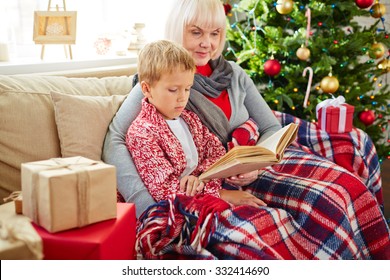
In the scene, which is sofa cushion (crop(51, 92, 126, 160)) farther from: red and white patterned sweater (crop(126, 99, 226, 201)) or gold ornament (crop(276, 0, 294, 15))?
gold ornament (crop(276, 0, 294, 15))

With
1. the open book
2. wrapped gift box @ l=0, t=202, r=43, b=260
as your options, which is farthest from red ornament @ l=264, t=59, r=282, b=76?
wrapped gift box @ l=0, t=202, r=43, b=260

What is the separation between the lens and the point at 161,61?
1.44m

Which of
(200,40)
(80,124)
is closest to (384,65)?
(200,40)

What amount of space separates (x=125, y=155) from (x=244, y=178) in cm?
43

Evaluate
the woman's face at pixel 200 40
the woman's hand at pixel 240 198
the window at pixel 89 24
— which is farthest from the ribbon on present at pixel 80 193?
the window at pixel 89 24

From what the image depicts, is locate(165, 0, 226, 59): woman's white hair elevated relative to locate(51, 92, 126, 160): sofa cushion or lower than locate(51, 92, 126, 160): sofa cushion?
elevated

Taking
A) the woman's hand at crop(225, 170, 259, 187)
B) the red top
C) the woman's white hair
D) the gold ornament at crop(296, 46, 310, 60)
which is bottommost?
the woman's hand at crop(225, 170, 259, 187)

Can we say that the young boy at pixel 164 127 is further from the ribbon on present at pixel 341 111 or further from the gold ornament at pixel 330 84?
the gold ornament at pixel 330 84

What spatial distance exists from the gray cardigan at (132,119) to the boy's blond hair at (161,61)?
192 mm

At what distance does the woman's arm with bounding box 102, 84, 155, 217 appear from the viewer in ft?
4.78

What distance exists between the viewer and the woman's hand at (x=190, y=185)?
147 centimetres

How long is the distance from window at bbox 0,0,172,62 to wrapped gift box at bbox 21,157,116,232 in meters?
1.45

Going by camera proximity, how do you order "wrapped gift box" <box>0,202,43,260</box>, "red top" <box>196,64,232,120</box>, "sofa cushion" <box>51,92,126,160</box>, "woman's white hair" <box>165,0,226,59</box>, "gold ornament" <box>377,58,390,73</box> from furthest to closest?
"gold ornament" <box>377,58,390,73</box> → "red top" <box>196,64,232,120</box> → "woman's white hair" <box>165,0,226,59</box> → "sofa cushion" <box>51,92,126,160</box> → "wrapped gift box" <box>0,202,43,260</box>

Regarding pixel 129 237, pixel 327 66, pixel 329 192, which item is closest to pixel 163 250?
pixel 129 237
